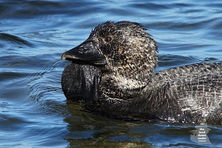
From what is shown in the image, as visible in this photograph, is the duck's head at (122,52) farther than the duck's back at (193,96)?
Yes

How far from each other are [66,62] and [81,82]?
2774 millimetres

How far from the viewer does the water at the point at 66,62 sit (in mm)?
8508

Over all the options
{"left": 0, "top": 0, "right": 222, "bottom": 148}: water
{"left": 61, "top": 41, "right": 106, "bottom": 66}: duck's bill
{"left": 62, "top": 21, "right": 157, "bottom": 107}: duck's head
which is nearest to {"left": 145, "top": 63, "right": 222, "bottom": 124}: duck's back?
{"left": 0, "top": 0, "right": 222, "bottom": 148}: water

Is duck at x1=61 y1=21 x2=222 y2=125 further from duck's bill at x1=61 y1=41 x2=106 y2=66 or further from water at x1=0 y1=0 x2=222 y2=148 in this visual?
water at x1=0 y1=0 x2=222 y2=148

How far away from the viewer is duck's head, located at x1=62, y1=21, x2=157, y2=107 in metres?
9.02

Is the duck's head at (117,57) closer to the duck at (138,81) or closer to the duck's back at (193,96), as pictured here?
→ the duck at (138,81)

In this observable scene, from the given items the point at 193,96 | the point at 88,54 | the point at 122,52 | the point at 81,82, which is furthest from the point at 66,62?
the point at 193,96

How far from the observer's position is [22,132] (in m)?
8.79

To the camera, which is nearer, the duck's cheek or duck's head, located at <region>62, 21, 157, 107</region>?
duck's head, located at <region>62, 21, 157, 107</region>

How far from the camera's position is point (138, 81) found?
9094mm

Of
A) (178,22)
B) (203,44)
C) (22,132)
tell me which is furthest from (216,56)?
(22,132)

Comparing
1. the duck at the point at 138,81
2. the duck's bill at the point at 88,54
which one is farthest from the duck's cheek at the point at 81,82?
the duck's bill at the point at 88,54

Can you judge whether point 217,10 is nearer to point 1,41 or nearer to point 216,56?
point 216,56

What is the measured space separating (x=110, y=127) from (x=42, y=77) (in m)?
2.85
